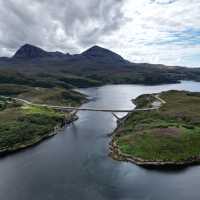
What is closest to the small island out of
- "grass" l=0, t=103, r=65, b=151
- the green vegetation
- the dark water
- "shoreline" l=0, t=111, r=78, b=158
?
the dark water

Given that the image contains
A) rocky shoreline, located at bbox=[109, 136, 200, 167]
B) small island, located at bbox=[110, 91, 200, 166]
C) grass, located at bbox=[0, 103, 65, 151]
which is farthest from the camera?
grass, located at bbox=[0, 103, 65, 151]

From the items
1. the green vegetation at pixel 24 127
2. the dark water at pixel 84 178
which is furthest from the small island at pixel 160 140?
the green vegetation at pixel 24 127

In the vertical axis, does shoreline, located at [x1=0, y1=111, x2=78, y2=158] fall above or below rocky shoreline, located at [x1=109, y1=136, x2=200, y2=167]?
below

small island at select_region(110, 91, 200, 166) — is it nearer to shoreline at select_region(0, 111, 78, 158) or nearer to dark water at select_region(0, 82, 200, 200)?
dark water at select_region(0, 82, 200, 200)

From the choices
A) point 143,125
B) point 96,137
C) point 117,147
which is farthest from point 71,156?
point 143,125

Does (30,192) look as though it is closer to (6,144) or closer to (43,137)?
(6,144)

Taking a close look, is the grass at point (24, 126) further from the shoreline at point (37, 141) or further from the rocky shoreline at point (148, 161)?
the rocky shoreline at point (148, 161)
